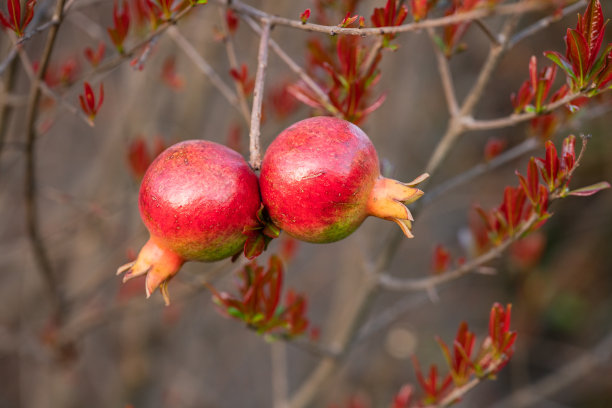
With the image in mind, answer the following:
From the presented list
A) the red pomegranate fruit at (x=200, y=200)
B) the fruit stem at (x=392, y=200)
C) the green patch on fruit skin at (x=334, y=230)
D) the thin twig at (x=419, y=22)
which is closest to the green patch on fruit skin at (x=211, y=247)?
the red pomegranate fruit at (x=200, y=200)

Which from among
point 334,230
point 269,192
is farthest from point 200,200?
point 334,230

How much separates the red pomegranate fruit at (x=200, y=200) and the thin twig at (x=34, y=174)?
0.41 m

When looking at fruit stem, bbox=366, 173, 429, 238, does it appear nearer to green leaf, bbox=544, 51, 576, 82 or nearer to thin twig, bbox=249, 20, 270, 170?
thin twig, bbox=249, 20, 270, 170

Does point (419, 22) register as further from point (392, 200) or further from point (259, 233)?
point (259, 233)

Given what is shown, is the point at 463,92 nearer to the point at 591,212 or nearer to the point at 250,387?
the point at 591,212

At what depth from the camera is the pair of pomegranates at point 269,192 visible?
2.57 feet

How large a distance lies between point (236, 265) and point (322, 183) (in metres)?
1.18

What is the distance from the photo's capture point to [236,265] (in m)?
1.90

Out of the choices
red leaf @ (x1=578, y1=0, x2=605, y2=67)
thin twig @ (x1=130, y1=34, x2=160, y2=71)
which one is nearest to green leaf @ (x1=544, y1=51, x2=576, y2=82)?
red leaf @ (x1=578, y1=0, x2=605, y2=67)

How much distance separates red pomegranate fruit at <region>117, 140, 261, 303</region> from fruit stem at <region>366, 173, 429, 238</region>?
7.6 inches

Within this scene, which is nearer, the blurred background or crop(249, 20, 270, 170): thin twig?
crop(249, 20, 270, 170): thin twig

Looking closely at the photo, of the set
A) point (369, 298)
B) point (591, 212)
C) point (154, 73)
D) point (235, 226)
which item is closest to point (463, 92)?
point (591, 212)

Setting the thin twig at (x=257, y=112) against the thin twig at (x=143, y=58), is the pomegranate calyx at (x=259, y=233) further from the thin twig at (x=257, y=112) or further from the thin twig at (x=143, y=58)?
the thin twig at (x=143, y=58)

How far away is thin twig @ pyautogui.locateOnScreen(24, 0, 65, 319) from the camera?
1024 millimetres
